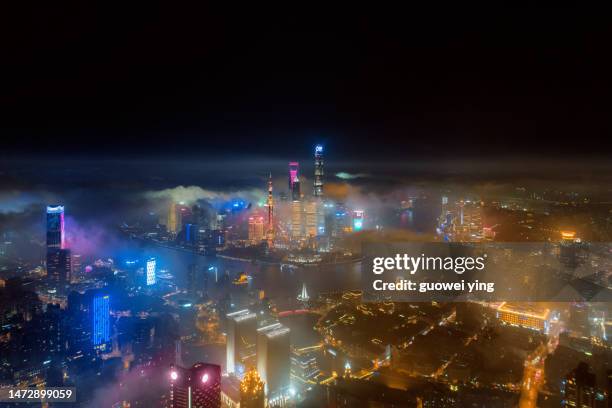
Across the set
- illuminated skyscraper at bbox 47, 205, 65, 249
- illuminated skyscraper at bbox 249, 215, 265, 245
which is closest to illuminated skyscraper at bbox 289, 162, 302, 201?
illuminated skyscraper at bbox 249, 215, 265, 245

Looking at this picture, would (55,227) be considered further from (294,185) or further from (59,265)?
(294,185)

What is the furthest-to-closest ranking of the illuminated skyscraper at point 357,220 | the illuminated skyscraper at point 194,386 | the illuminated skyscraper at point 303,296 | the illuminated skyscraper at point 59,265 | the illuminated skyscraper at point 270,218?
the illuminated skyscraper at point 270,218 < the illuminated skyscraper at point 357,220 < the illuminated skyscraper at point 303,296 < the illuminated skyscraper at point 59,265 < the illuminated skyscraper at point 194,386

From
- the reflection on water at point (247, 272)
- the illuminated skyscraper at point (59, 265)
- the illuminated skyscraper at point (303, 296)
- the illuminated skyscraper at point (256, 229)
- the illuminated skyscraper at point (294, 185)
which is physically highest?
the illuminated skyscraper at point (294, 185)

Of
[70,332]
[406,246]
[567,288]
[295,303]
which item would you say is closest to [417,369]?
[567,288]

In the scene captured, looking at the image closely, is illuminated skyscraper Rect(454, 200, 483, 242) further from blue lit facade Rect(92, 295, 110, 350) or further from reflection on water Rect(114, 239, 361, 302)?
blue lit facade Rect(92, 295, 110, 350)

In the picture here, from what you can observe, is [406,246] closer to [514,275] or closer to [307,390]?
[514,275]

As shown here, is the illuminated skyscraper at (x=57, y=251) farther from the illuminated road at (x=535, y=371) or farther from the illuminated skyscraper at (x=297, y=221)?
the illuminated road at (x=535, y=371)

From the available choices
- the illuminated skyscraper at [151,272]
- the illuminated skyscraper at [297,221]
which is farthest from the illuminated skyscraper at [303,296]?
the illuminated skyscraper at [151,272]
